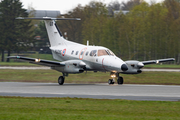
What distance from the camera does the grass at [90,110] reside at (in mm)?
10758

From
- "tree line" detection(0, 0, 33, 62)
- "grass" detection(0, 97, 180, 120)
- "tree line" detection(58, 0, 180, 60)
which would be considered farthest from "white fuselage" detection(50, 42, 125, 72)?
"tree line" detection(0, 0, 33, 62)

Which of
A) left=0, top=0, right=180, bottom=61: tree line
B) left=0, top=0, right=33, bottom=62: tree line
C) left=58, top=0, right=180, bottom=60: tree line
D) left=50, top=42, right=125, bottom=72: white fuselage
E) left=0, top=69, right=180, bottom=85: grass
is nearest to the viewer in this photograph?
left=50, top=42, right=125, bottom=72: white fuselage

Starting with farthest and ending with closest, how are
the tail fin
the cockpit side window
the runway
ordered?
the tail fin → the cockpit side window → the runway

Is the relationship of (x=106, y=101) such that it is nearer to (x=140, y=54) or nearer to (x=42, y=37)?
(x=140, y=54)

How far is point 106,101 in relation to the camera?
586 inches

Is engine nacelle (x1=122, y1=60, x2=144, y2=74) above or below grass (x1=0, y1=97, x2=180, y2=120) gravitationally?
above

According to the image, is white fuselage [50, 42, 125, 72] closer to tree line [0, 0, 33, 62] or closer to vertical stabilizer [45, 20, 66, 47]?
vertical stabilizer [45, 20, 66, 47]

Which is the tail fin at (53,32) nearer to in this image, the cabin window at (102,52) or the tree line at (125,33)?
the cabin window at (102,52)

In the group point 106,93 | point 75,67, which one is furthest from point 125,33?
point 106,93

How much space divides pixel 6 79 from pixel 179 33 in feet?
129

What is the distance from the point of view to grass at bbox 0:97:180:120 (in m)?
10.8

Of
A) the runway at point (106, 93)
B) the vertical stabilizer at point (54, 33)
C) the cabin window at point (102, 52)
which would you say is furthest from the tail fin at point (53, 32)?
the runway at point (106, 93)

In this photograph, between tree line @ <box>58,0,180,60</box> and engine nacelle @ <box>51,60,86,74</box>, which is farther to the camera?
tree line @ <box>58,0,180,60</box>

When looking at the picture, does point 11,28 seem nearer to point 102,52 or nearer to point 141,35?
point 141,35
